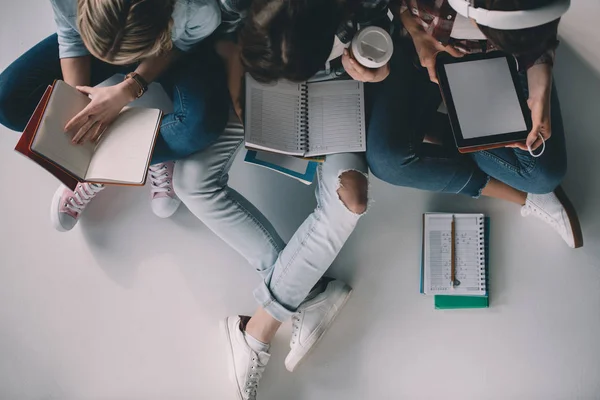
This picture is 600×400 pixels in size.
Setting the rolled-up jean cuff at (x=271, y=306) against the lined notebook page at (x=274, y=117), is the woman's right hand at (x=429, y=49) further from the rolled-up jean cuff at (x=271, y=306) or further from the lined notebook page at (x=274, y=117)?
the rolled-up jean cuff at (x=271, y=306)

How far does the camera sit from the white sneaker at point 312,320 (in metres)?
1.52

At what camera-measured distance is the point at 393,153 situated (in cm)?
133

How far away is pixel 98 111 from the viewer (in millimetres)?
1222

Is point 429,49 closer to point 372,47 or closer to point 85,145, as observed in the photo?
point 372,47

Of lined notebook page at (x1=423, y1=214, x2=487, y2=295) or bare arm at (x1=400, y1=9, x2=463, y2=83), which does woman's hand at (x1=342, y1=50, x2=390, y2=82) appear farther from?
lined notebook page at (x1=423, y1=214, x2=487, y2=295)

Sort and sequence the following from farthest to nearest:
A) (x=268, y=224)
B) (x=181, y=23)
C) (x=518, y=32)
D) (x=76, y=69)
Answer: (x=268, y=224) → (x=76, y=69) → (x=181, y=23) → (x=518, y=32)

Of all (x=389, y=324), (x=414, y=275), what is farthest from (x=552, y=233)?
(x=389, y=324)

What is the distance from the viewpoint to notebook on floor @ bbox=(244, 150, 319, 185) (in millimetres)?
1442

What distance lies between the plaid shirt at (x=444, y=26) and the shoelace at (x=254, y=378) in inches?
39.9

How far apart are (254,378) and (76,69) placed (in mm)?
986

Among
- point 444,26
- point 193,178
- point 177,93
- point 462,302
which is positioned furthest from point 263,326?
point 444,26

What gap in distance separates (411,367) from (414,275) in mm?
276

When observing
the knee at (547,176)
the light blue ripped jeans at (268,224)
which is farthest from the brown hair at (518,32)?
the light blue ripped jeans at (268,224)

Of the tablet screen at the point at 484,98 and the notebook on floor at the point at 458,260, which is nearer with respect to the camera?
the tablet screen at the point at 484,98
